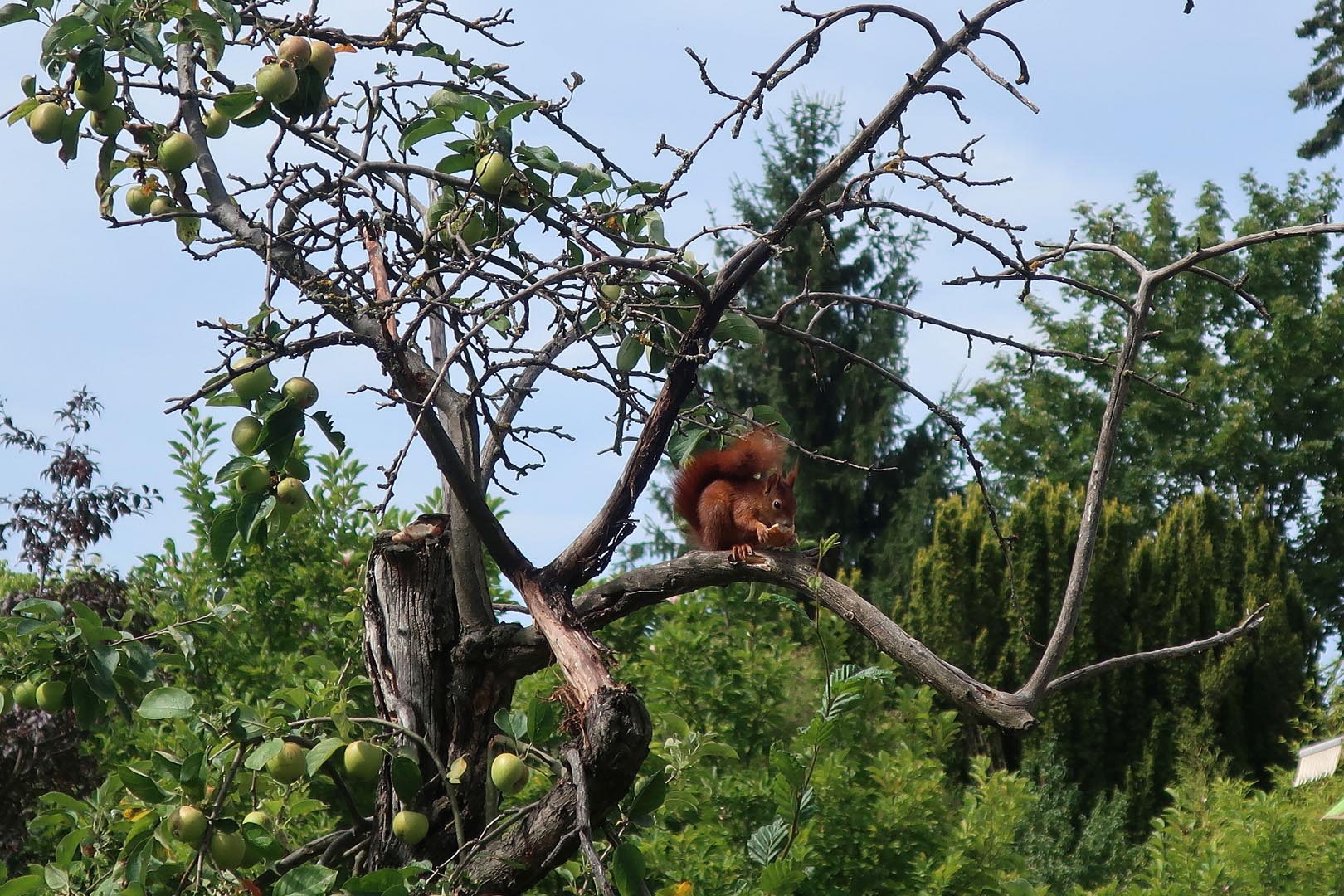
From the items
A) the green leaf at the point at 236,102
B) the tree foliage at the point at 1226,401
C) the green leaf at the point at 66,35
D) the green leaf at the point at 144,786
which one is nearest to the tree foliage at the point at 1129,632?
the tree foliage at the point at 1226,401

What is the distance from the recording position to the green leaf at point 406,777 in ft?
6.75

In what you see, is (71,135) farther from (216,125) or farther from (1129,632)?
(1129,632)

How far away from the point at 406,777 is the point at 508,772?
24 centimetres

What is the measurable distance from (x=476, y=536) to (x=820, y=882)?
180 cm

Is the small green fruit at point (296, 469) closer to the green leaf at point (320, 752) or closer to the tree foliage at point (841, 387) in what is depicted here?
the green leaf at point (320, 752)

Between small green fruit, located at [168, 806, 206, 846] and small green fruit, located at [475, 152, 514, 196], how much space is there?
1122mm

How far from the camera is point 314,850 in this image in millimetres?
2449

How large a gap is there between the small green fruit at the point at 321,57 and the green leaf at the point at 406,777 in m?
1.16

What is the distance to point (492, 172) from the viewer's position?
2.19 metres

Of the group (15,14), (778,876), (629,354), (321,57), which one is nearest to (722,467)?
(629,354)

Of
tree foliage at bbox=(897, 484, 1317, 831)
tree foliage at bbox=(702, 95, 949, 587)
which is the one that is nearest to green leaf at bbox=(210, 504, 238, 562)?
tree foliage at bbox=(897, 484, 1317, 831)

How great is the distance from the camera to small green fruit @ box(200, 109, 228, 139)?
227cm

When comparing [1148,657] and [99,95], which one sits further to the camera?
[99,95]

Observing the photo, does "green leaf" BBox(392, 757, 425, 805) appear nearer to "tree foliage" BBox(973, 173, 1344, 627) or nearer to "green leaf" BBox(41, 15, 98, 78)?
"green leaf" BBox(41, 15, 98, 78)
